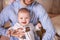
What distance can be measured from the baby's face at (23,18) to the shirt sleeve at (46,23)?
0.06 meters

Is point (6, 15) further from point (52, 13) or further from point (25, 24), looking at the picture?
point (52, 13)

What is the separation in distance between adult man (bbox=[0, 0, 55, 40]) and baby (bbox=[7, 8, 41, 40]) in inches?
1.5

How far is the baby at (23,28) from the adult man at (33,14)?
0.04 meters

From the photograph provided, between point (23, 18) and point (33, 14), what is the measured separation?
7cm

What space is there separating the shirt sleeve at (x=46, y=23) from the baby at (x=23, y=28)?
60 mm

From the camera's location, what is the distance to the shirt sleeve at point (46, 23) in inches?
30.4

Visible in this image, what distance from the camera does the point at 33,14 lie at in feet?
2.61

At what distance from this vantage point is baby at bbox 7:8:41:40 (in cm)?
75

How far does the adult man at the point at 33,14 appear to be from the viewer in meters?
0.78

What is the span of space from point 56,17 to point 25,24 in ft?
1.30

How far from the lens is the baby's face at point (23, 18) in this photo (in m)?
0.75

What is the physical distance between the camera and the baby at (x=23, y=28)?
29.6 inches

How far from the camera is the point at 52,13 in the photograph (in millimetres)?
1080

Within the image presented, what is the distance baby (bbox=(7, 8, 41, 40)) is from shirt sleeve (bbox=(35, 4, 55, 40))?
0.06 meters
